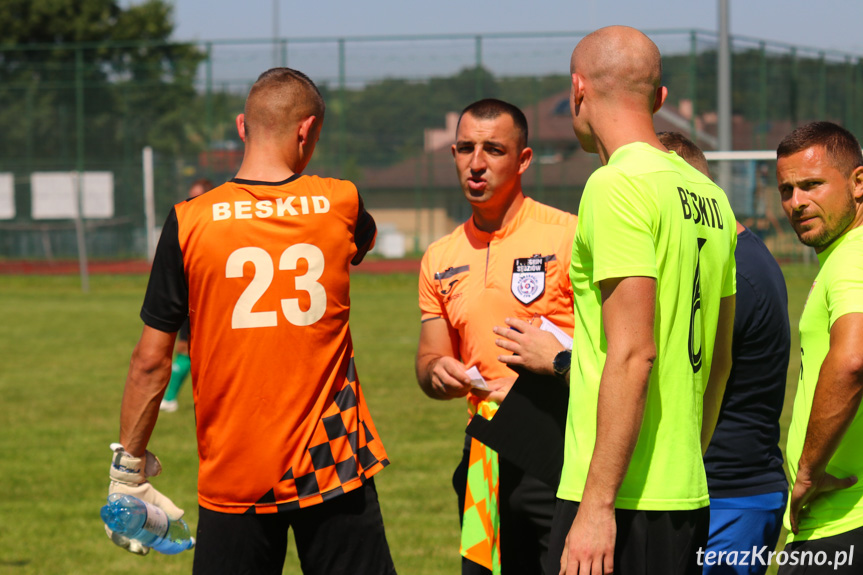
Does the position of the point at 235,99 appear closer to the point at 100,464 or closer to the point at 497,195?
the point at 100,464

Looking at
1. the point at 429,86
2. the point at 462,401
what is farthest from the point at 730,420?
the point at 429,86

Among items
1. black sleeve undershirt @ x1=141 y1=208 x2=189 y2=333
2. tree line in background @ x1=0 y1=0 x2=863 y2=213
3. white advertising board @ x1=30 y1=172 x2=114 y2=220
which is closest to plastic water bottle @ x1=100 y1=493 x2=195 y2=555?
black sleeve undershirt @ x1=141 y1=208 x2=189 y2=333

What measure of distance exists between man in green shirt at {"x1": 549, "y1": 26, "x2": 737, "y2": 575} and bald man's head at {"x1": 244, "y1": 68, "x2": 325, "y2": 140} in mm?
1148

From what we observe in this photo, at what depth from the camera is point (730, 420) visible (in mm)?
3506

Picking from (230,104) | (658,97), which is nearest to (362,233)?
(658,97)

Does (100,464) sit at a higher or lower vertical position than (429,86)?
lower

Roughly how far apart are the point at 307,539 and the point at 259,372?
0.63 m

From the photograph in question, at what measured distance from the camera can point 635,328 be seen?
7.70ft

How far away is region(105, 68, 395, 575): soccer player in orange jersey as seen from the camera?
10.5 ft

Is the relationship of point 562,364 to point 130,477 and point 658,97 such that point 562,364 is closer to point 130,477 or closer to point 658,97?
point 658,97

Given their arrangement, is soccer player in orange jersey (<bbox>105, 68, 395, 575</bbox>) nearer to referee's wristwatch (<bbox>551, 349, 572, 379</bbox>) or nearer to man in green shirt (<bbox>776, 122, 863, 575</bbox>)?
referee's wristwatch (<bbox>551, 349, 572, 379</bbox>)

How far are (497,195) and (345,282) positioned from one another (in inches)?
43.0

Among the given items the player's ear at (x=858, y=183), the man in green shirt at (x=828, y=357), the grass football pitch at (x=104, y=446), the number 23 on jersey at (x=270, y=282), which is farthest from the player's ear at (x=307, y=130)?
the grass football pitch at (x=104, y=446)

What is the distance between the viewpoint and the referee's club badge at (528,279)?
4012 millimetres
